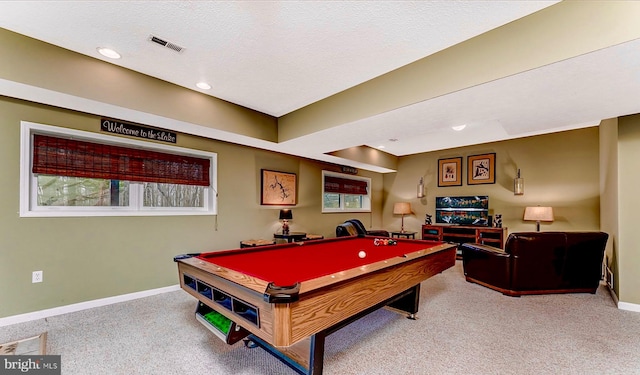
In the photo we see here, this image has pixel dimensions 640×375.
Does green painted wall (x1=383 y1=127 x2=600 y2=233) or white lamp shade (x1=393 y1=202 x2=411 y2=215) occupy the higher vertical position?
green painted wall (x1=383 y1=127 x2=600 y2=233)

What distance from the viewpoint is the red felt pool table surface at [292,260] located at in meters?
1.71

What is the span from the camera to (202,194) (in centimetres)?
419

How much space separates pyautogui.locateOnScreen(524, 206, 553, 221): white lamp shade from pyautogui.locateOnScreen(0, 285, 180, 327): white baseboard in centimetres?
608

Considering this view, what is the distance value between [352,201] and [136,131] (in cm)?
496

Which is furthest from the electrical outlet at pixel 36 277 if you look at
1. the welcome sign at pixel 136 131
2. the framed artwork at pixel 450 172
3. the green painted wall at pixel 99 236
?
the framed artwork at pixel 450 172

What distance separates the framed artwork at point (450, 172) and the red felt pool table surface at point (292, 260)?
12.2 ft

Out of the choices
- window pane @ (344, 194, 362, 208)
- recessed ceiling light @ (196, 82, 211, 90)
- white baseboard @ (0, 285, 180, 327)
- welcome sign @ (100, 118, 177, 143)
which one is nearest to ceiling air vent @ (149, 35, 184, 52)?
recessed ceiling light @ (196, 82, 211, 90)

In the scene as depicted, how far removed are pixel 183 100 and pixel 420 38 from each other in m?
2.67

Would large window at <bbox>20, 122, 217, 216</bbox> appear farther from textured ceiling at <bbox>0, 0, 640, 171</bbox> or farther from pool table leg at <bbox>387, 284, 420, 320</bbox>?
pool table leg at <bbox>387, 284, 420, 320</bbox>

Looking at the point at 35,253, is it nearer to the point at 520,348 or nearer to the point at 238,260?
the point at 238,260

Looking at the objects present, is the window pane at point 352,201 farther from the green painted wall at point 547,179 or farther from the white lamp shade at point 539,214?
the white lamp shade at point 539,214

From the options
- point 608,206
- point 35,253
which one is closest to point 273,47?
point 35,253

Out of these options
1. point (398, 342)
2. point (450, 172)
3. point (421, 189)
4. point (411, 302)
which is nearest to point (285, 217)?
point (411, 302)

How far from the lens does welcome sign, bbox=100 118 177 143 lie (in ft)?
10.5
